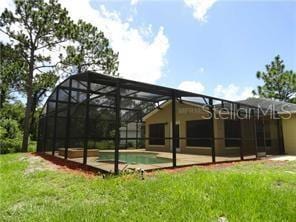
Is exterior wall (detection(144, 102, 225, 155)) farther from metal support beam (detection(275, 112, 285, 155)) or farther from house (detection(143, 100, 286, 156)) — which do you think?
metal support beam (detection(275, 112, 285, 155))

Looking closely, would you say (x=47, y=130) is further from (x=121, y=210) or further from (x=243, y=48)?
(x=243, y=48)

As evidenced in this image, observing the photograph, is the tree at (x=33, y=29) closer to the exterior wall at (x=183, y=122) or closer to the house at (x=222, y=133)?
the exterior wall at (x=183, y=122)

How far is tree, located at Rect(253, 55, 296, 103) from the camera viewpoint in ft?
96.8

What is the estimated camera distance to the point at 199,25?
10359mm

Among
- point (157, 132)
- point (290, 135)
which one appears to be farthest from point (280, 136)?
point (157, 132)

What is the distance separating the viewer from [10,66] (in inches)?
658

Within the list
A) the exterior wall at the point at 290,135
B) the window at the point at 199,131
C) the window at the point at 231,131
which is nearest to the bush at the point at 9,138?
the window at the point at 199,131

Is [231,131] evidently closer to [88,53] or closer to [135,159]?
[135,159]

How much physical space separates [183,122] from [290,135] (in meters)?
6.40

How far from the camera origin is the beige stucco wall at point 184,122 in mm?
13922

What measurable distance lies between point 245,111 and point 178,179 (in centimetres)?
812

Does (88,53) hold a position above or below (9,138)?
above

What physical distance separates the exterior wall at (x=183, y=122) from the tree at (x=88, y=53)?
5695 millimetres

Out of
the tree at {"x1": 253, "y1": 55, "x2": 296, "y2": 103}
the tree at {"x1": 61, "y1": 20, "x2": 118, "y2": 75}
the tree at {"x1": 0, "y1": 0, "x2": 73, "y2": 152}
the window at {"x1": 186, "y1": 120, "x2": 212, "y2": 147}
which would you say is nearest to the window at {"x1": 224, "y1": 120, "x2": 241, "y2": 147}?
the window at {"x1": 186, "y1": 120, "x2": 212, "y2": 147}
